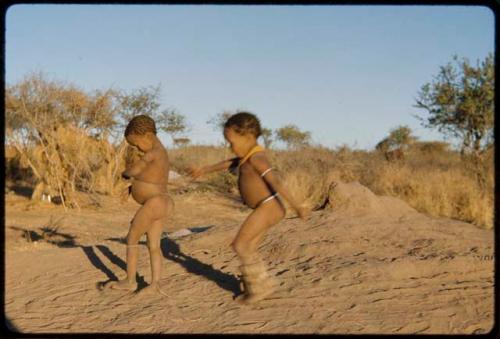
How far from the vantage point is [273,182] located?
3887 mm

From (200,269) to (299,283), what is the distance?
44.5 inches

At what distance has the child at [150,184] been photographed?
4371 mm

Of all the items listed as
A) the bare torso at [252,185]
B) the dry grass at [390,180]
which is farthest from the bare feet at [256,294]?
the dry grass at [390,180]

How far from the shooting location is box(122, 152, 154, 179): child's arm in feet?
14.1

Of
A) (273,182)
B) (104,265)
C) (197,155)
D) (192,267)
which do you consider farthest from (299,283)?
(197,155)

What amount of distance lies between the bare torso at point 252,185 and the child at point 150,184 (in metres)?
0.70

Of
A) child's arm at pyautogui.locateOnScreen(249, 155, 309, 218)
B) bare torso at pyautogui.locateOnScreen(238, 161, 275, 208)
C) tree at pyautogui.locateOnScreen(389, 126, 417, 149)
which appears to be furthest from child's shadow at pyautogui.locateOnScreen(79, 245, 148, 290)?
tree at pyautogui.locateOnScreen(389, 126, 417, 149)

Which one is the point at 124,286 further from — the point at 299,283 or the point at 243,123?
the point at 243,123

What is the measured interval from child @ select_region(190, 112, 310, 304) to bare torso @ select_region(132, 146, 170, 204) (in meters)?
0.61

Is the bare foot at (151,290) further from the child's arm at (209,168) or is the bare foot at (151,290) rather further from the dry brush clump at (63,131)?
the dry brush clump at (63,131)

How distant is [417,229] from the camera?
6527 millimetres

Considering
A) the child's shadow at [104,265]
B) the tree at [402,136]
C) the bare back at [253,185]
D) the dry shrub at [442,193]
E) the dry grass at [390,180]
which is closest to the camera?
the bare back at [253,185]

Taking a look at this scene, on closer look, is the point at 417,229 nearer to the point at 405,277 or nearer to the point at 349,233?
the point at 349,233

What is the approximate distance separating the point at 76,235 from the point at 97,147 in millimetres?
4328
